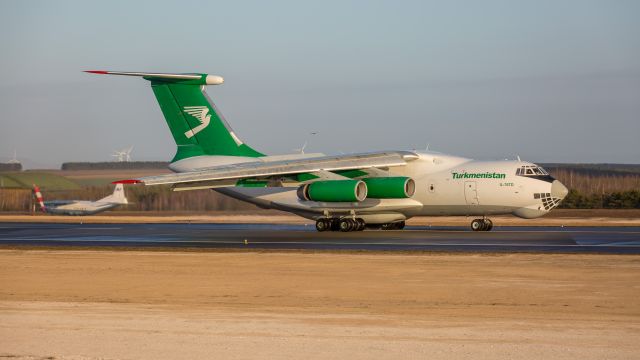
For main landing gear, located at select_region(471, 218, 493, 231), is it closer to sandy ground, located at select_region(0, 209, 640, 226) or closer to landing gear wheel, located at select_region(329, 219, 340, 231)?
landing gear wheel, located at select_region(329, 219, 340, 231)

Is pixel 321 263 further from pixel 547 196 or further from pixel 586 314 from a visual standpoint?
pixel 547 196

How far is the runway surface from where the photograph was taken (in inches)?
980

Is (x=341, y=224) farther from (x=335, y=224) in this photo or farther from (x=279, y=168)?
(x=279, y=168)

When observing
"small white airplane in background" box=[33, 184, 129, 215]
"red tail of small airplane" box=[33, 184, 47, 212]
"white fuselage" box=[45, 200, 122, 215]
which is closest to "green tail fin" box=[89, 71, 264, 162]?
"small white airplane in background" box=[33, 184, 129, 215]

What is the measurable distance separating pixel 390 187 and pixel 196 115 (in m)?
8.60

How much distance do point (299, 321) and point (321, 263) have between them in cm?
874

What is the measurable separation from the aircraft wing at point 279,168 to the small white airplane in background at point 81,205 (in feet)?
97.1

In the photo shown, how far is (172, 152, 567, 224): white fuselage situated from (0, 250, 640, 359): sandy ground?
36.2ft

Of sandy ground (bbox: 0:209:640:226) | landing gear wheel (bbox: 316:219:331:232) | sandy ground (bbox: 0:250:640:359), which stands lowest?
sandy ground (bbox: 0:209:640:226)

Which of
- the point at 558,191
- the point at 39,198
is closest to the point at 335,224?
the point at 558,191

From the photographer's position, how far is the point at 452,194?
33438mm

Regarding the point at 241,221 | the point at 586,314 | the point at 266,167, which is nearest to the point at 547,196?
the point at 266,167

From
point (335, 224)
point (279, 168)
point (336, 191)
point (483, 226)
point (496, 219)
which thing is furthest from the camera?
point (496, 219)

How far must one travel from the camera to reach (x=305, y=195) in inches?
1332
